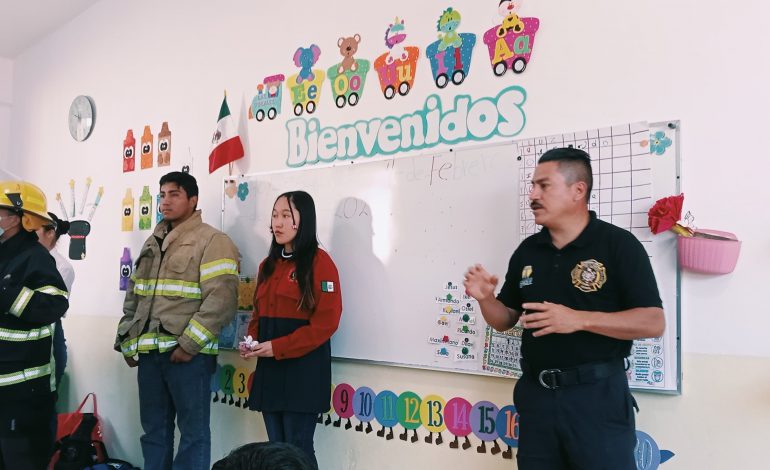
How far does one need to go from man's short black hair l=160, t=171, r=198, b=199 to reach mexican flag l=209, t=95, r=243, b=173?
32 cm

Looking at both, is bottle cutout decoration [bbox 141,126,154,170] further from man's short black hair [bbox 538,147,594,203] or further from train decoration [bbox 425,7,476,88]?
man's short black hair [bbox 538,147,594,203]

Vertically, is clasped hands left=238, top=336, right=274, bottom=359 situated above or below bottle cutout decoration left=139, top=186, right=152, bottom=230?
below

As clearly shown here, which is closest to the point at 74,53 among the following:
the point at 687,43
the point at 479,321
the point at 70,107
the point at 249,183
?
the point at 70,107

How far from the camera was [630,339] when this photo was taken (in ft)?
5.77

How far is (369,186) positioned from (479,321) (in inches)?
32.5

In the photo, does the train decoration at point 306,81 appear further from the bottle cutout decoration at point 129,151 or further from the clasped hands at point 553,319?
the clasped hands at point 553,319

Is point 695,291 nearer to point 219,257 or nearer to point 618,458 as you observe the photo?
point 618,458

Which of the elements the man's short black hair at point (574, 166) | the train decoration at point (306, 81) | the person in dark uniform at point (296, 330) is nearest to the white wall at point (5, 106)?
the train decoration at point (306, 81)

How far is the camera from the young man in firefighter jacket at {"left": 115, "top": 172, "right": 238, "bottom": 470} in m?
2.93

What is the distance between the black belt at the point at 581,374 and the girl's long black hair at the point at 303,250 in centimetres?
111

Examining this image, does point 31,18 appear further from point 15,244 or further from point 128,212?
point 15,244

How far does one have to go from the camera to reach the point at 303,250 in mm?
2648

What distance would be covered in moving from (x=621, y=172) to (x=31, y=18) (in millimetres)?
5016

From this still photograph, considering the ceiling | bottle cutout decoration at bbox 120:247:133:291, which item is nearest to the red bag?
bottle cutout decoration at bbox 120:247:133:291
